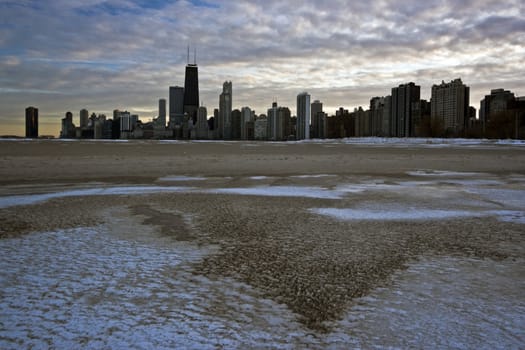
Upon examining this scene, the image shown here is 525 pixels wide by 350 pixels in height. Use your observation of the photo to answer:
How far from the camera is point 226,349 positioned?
6.21ft

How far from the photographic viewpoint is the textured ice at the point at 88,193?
6.20 m

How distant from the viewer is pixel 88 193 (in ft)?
23.4

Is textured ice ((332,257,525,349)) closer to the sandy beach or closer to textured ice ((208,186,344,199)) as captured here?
the sandy beach

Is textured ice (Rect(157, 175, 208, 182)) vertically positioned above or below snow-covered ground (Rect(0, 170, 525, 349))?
above

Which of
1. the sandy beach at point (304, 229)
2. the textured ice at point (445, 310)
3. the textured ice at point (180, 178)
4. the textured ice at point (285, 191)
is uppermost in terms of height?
the textured ice at point (180, 178)

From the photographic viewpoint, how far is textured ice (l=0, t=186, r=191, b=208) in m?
6.20

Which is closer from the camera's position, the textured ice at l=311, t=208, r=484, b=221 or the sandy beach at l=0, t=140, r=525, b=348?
the sandy beach at l=0, t=140, r=525, b=348

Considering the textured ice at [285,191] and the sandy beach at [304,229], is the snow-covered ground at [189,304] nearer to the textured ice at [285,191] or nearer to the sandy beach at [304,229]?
the sandy beach at [304,229]

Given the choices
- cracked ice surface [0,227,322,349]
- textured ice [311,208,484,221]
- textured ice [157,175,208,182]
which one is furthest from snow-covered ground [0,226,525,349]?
textured ice [157,175,208,182]

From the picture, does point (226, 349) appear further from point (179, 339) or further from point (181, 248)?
point (181, 248)

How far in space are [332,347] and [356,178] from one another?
8.43 m

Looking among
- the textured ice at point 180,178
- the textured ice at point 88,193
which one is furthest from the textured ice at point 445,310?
the textured ice at point 180,178

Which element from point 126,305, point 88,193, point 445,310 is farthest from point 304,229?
point 88,193

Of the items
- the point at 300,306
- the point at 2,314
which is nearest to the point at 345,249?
the point at 300,306
